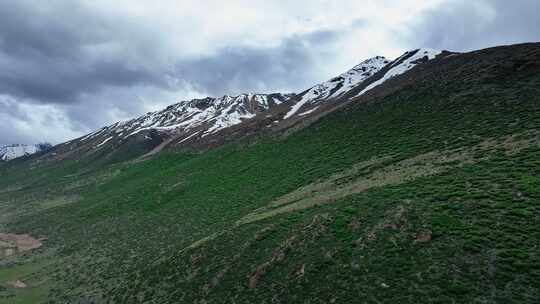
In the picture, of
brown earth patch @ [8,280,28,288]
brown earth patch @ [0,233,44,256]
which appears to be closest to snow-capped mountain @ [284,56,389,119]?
brown earth patch @ [0,233,44,256]

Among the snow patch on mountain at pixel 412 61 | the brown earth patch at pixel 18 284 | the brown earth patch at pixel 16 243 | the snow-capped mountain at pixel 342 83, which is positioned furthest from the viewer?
the snow-capped mountain at pixel 342 83

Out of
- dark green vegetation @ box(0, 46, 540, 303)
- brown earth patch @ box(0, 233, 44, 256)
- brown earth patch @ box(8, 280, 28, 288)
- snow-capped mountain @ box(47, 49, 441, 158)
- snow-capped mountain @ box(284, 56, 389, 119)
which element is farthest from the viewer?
snow-capped mountain @ box(284, 56, 389, 119)

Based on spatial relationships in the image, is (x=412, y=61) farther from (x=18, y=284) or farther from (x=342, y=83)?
(x=18, y=284)

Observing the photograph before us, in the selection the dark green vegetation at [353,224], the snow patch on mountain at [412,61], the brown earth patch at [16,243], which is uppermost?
the snow patch on mountain at [412,61]

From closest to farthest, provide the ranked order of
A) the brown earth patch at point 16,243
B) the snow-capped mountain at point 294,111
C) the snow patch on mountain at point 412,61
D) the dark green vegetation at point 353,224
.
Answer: the dark green vegetation at point 353,224 → the brown earth patch at point 16,243 → the snow-capped mountain at point 294,111 → the snow patch on mountain at point 412,61

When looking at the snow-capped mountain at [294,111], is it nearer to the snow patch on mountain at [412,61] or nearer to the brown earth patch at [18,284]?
the snow patch on mountain at [412,61]

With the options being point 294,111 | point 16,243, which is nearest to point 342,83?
point 294,111

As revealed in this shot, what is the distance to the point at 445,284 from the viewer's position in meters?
17.7

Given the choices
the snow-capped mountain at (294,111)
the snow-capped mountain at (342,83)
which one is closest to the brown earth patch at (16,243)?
the snow-capped mountain at (294,111)

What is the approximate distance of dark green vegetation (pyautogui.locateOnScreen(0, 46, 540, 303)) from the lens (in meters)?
19.5

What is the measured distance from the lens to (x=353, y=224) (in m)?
26.7

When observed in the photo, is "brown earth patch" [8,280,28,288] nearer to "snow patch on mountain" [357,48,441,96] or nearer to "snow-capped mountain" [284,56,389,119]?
"snow patch on mountain" [357,48,441,96]

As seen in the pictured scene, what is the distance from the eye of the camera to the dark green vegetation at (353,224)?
19547mm

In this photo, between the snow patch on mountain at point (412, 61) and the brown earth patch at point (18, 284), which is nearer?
the brown earth patch at point (18, 284)
